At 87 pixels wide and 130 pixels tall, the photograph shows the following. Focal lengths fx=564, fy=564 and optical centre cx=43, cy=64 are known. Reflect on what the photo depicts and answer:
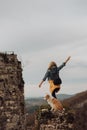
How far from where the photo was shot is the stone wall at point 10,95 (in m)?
53.6

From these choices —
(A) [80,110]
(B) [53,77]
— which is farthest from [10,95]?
(A) [80,110]

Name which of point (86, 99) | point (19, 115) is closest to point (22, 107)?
point (19, 115)

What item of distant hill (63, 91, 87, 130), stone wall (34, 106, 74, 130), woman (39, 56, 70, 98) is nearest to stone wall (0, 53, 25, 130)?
distant hill (63, 91, 87, 130)

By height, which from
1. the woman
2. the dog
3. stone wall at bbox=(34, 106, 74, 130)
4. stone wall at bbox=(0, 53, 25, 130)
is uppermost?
stone wall at bbox=(0, 53, 25, 130)

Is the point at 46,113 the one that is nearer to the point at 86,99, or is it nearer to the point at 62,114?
the point at 62,114

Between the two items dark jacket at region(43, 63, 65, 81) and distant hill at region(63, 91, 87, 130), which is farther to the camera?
distant hill at region(63, 91, 87, 130)

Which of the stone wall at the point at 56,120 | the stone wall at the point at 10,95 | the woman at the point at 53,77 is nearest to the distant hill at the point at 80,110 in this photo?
the stone wall at the point at 10,95

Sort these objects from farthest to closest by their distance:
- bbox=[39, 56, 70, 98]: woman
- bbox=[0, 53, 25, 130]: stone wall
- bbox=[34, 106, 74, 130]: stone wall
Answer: bbox=[0, 53, 25, 130]: stone wall
bbox=[39, 56, 70, 98]: woman
bbox=[34, 106, 74, 130]: stone wall

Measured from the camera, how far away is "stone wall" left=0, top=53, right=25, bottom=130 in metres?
53.6

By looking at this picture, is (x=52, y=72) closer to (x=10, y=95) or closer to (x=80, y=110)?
(x=10, y=95)

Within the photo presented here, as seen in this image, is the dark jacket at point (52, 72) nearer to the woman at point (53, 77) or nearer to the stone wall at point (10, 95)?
the woman at point (53, 77)

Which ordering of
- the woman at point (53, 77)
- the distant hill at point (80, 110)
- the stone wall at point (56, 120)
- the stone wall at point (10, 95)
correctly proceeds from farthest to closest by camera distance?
the distant hill at point (80, 110)
the stone wall at point (10, 95)
the woman at point (53, 77)
the stone wall at point (56, 120)

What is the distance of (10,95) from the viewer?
54.2 m

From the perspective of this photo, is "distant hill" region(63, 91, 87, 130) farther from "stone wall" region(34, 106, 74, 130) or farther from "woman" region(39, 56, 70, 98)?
"stone wall" region(34, 106, 74, 130)
